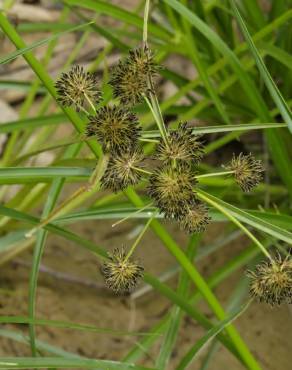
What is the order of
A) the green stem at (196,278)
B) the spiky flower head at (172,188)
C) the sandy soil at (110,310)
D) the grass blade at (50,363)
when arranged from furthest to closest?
1. the sandy soil at (110,310)
2. the green stem at (196,278)
3. the grass blade at (50,363)
4. the spiky flower head at (172,188)

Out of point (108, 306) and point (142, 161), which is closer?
point (142, 161)

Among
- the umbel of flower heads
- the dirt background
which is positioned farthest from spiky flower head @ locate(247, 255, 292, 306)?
the dirt background

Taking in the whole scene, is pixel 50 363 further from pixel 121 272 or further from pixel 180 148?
pixel 180 148

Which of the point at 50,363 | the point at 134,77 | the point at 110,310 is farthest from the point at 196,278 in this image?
the point at 110,310

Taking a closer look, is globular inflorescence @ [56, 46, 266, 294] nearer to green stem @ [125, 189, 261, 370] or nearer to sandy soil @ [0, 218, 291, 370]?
green stem @ [125, 189, 261, 370]

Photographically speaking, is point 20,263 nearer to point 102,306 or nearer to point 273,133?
point 102,306

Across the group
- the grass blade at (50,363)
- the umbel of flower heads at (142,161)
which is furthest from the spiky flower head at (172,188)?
the grass blade at (50,363)

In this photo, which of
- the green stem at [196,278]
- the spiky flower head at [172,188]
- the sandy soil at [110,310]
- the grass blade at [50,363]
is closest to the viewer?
the spiky flower head at [172,188]

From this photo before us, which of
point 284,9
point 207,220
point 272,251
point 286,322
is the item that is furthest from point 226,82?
point 207,220

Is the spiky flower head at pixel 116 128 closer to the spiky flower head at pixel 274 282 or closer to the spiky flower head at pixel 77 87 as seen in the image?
the spiky flower head at pixel 77 87
